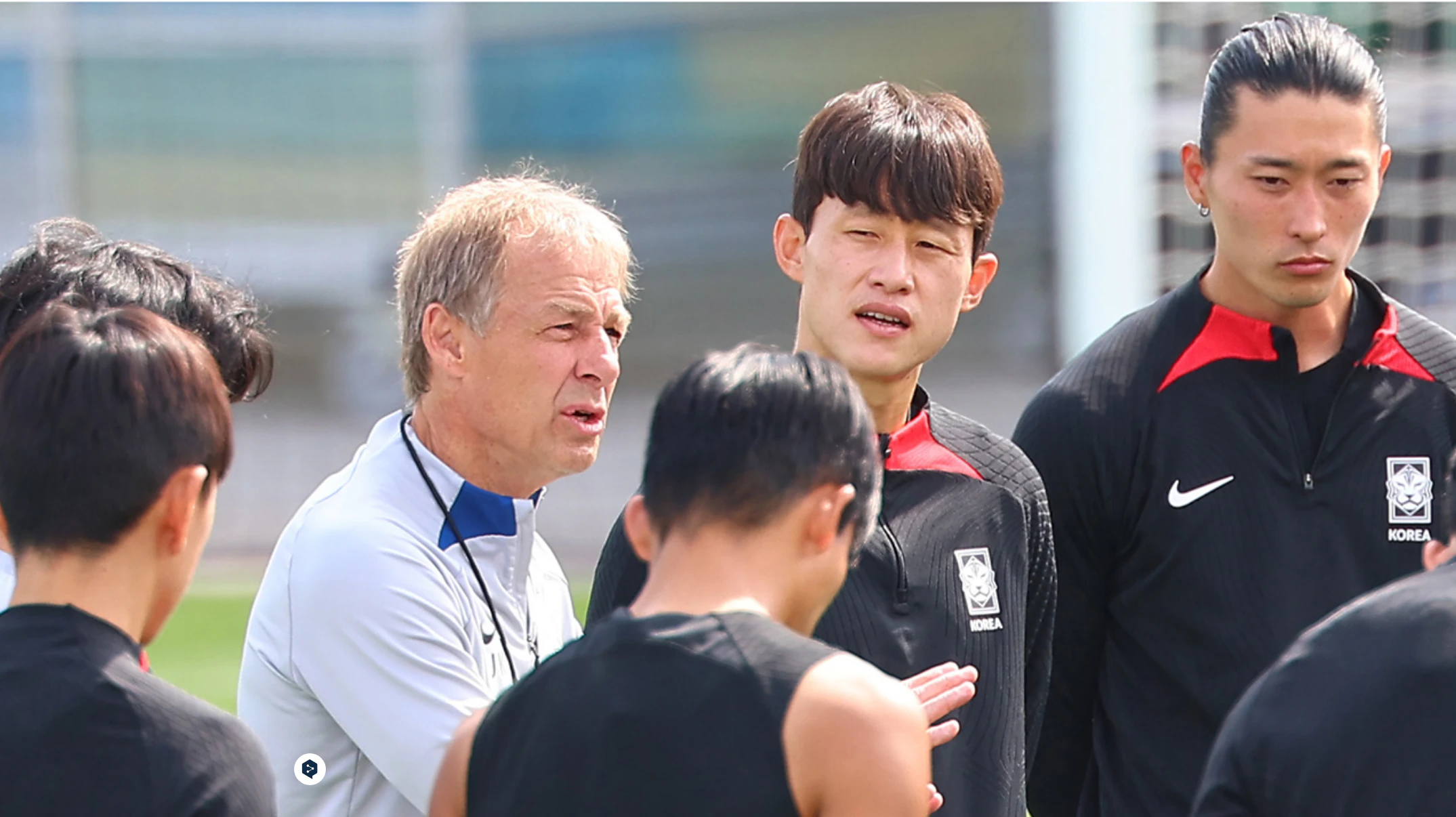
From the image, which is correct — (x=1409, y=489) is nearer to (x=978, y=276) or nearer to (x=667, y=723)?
(x=978, y=276)

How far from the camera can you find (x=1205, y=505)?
3.05m

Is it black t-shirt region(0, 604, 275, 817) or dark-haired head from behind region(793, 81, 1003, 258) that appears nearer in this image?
black t-shirt region(0, 604, 275, 817)

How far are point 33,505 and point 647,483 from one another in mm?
700

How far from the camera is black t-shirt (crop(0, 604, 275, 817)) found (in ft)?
5.87

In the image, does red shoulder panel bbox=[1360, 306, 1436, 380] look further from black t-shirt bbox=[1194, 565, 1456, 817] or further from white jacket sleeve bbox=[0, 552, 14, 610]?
white jacket sleeve bbox=[0, 552, 14, 610]

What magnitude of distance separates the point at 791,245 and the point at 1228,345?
0.82 m

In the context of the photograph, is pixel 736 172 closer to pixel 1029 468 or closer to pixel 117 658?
pixel 1029 468

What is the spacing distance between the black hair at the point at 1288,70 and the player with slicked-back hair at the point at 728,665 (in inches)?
55.6

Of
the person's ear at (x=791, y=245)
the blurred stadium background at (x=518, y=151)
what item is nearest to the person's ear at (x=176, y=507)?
the person's ear at (x=791, y=245)

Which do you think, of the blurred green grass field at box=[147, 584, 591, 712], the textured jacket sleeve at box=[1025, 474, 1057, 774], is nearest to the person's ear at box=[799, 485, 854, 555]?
the textured jacket sleeve at box=[1025, 474, 1057, 774]

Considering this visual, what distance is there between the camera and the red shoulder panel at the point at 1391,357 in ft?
10.2

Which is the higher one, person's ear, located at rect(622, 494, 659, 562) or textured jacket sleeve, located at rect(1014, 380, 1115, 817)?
person's ear, located at rect(622, 494, 659, 562)

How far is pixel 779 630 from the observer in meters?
1.89

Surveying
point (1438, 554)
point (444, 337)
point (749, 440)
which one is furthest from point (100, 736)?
point (1438, 554)
